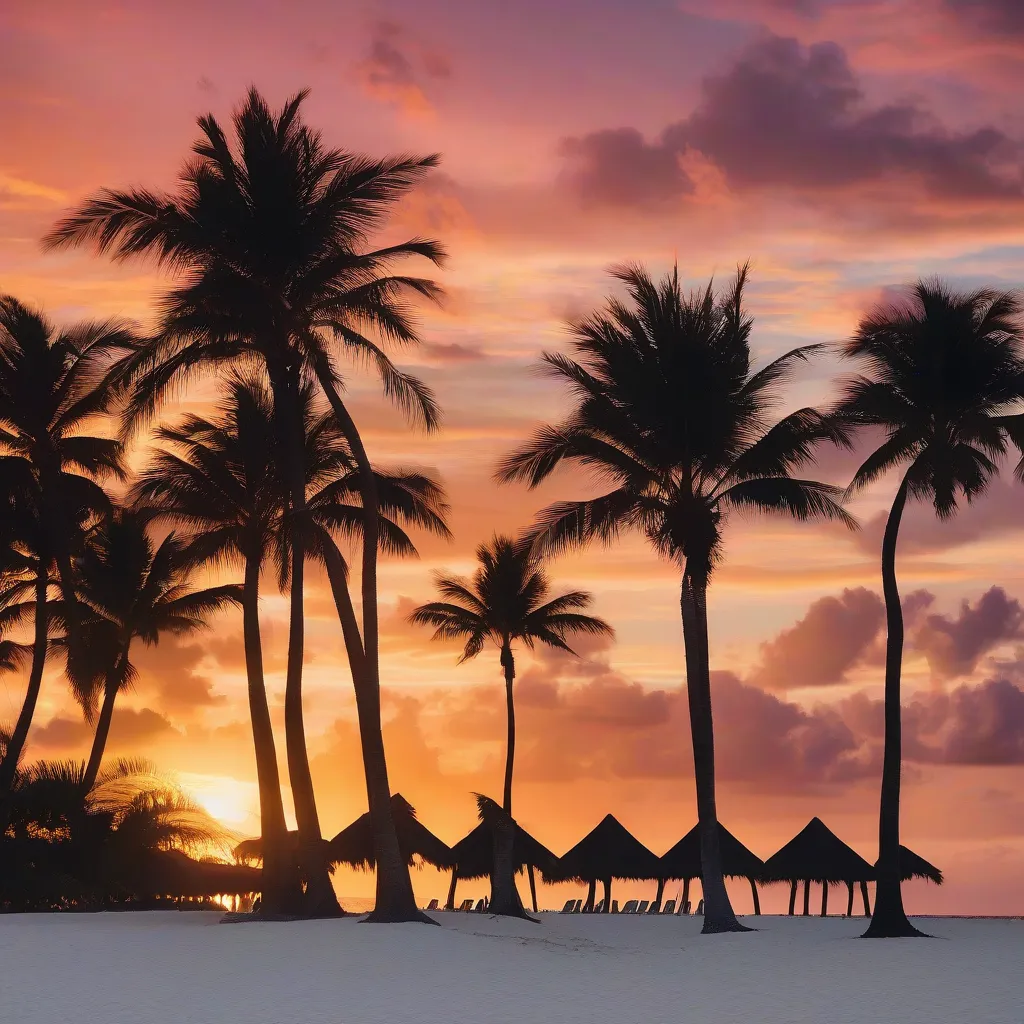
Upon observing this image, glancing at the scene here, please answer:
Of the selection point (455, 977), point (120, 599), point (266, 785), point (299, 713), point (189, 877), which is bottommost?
point (455, 977)

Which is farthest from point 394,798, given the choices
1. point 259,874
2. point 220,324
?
point 220,324

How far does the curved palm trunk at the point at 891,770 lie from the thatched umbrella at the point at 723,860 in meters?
13.2

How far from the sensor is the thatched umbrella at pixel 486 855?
39.4 metres

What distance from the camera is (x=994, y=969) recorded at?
18.2 metres

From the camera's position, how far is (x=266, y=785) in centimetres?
2728

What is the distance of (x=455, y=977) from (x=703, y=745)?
406 inches

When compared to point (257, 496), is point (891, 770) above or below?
below

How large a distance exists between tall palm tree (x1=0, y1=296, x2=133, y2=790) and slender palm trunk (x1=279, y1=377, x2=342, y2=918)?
5528 millimetres

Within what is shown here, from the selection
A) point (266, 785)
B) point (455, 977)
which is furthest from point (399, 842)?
point (455, 977)

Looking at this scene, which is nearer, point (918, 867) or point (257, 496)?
point (257, 496)

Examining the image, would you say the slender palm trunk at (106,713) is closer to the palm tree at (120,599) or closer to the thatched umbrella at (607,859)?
the palm tree at (120,599)

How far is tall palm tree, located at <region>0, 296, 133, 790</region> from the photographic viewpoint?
30078mm

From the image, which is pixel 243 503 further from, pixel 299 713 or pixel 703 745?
pixel 703 745

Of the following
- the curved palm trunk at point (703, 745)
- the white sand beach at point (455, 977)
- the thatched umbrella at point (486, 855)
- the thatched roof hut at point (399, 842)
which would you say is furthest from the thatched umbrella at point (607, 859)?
the white sand beach at point (455, 977)
